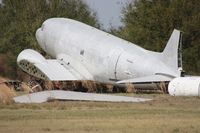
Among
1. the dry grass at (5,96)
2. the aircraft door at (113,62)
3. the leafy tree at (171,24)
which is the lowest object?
the dry grass at (5,96)

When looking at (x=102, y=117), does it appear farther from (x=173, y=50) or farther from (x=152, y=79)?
(x=173, y=50)

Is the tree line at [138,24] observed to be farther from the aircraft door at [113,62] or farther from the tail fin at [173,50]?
the tail fin at [173,50]

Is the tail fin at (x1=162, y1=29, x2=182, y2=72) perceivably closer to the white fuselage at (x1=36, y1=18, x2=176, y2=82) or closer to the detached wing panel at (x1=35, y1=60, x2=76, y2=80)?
the white fuselage at (x1=36, y1=18, x2=176, y2=82)

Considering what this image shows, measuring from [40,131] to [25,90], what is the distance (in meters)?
21.9

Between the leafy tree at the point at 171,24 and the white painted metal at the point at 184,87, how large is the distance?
16.0m

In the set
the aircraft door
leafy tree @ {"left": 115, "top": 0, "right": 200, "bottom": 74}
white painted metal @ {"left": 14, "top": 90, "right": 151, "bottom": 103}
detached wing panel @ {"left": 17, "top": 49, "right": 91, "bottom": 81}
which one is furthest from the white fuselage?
leafy tree @ {"left": 115, "top": 0, "right": 200, "bottom": 74}

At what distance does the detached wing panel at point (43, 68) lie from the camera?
4134 cm

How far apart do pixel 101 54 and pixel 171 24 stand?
32.0 ft

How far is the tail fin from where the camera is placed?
3559 centimetres

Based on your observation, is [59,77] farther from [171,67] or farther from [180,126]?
[180,126]

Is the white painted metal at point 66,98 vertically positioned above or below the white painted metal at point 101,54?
below

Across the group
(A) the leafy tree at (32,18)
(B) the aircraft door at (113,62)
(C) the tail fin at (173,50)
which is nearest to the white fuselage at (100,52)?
(B) the aircraft door at (113,62)

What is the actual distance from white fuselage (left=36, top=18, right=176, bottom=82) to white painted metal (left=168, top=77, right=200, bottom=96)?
12.1ft

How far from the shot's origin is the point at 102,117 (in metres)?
21.4
